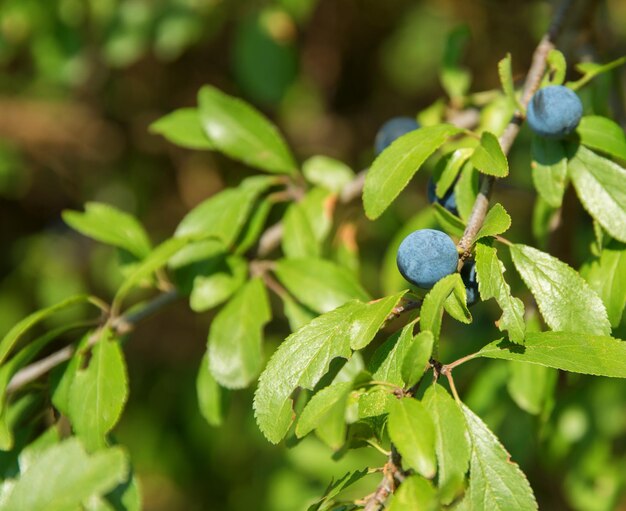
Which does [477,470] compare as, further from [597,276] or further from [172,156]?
[172,156]

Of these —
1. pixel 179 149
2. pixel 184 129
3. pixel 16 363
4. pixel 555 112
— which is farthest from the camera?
pixel 179 149

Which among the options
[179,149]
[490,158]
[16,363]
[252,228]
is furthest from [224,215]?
[179,149]

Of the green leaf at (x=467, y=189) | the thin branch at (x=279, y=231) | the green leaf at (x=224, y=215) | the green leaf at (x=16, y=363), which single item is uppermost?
the green leaf at (x=467, y=189)

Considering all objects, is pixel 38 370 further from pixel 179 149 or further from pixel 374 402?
pixel 179 149

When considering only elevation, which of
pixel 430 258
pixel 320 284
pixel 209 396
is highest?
pixel 430 258

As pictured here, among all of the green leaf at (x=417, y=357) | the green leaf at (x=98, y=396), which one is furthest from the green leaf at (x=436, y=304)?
the green leaf at (x=98, y=396)

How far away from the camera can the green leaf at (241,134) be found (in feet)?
4.41

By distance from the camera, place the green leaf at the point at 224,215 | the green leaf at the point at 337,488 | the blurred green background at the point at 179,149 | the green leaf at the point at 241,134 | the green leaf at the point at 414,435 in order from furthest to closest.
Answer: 1. the blurred green background at the point at 179,149
2. the green leaf at the point at 241,134
3. the green leaf at the point at 224,215
4. the green leaf at the point at 337,488
5. the green leaf at the point at 414,435

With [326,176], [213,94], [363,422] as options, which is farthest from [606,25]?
[363,422]

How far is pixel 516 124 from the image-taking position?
3.37 feet

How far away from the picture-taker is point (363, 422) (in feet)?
2.75

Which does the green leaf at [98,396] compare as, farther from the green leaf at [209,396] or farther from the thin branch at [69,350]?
the green leaf at [209,396]

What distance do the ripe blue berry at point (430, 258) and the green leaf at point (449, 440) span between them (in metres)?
0.12

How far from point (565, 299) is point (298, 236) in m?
0.53
